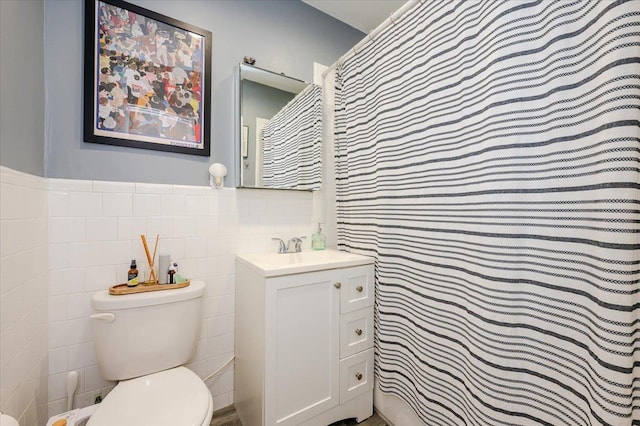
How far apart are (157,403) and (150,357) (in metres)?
0.23

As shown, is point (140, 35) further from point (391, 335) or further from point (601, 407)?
point (601, 407)

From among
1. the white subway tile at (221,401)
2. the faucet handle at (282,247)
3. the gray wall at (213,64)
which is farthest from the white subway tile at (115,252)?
the white subway tile at (221,401)

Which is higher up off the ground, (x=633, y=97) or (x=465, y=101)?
(x=465, y=101)

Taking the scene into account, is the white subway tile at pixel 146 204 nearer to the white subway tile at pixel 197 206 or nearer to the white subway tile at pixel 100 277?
the white subway tile at pixel 197 206

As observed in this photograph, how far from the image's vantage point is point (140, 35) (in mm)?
1232

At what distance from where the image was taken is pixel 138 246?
48.7 inches

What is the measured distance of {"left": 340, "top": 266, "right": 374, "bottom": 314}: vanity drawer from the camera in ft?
4.34

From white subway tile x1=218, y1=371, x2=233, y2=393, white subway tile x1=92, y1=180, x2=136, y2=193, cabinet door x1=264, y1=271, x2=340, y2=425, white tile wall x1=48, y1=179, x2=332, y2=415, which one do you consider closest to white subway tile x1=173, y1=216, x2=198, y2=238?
white tile wall x1=48, y1=179, x2=332, y2=415

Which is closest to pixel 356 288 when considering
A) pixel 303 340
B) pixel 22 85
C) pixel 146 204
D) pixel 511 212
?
pixel 303 340

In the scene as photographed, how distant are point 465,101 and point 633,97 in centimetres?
47

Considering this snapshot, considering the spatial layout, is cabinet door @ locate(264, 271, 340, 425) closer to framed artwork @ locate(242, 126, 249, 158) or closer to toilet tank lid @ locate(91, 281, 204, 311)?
toilet tank lid @ locate(91, 281, 204, 311)

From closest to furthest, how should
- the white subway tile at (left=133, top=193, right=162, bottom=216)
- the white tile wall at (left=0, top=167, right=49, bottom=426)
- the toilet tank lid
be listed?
the white tile wall at (left=0, top=167, right=49, bottom=426)
the toilet tank lid
the white subway tile at (left=133, top=193, right=162, bottom=216)

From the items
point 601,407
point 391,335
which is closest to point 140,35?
point 391,335

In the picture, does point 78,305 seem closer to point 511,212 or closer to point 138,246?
point 138,246
